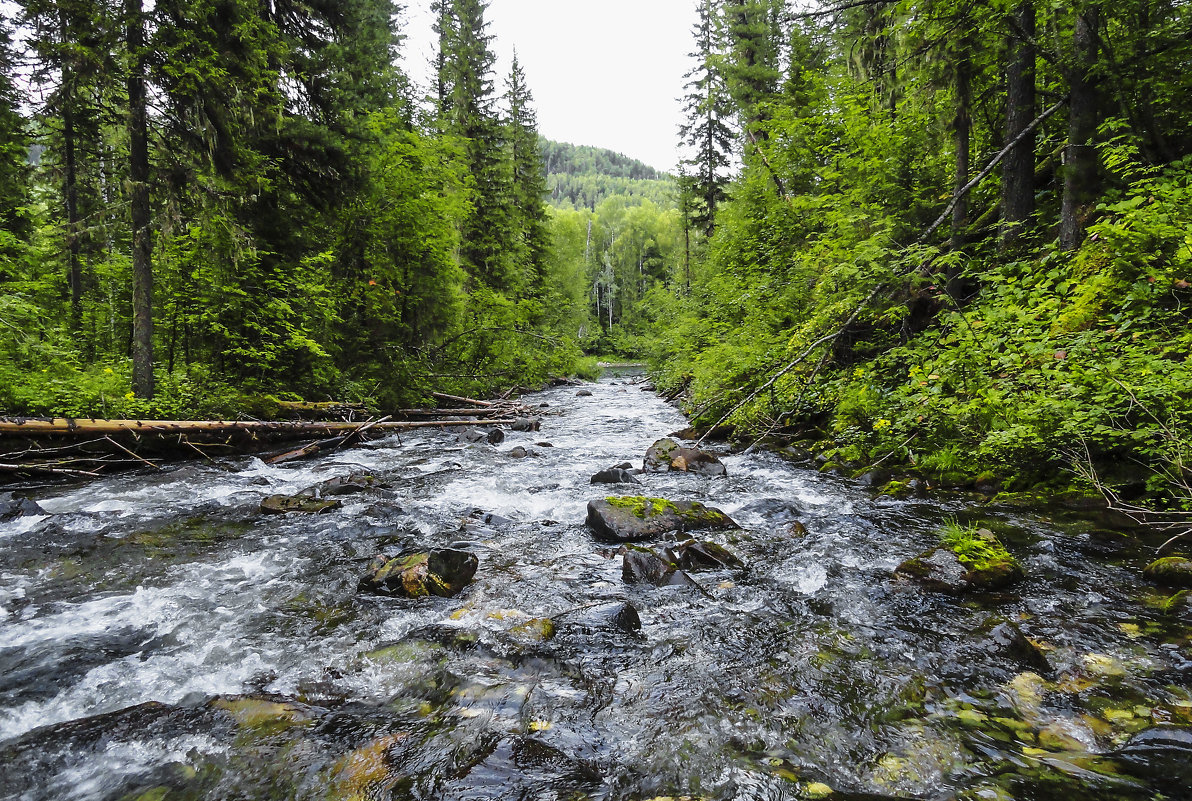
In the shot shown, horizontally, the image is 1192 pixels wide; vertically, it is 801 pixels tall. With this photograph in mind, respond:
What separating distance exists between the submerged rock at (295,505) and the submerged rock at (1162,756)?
810 centimetres

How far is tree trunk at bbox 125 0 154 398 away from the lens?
9109 mm

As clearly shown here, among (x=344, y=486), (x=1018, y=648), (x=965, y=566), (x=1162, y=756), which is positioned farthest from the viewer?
(x=344, y=486)

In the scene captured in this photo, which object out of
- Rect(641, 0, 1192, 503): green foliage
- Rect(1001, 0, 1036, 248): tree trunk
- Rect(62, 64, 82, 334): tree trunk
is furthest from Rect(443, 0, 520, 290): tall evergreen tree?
Rect(1001, 0, 1036, 248): tree trunk

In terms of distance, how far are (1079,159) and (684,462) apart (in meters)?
7.27

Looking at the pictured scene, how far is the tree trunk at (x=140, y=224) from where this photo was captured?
29.9 feet

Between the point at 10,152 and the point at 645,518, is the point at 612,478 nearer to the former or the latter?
the point at 645,518

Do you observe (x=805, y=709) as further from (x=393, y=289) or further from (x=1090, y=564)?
→ (x=393, y=289)

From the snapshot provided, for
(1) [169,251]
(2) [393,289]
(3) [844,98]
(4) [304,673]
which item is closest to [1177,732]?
(4) [304,673]

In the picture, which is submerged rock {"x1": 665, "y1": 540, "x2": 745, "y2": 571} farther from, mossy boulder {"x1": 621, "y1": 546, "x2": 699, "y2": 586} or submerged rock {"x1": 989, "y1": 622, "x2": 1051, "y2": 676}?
submerged rock {"x1": 989, "y1": 622, "x2": 1051, "y2": 676}

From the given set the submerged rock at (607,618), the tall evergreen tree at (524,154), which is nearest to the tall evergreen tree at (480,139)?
the tall evergreen tree at (524,154)

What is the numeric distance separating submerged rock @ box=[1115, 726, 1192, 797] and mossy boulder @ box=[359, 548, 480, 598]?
4.64 meters

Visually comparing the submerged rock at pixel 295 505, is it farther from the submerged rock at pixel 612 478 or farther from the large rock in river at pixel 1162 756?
the large rock in river at pixel 1162 756

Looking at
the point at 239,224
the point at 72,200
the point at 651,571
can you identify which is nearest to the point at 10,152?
the point at 72,200

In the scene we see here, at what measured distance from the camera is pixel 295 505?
7434mm
